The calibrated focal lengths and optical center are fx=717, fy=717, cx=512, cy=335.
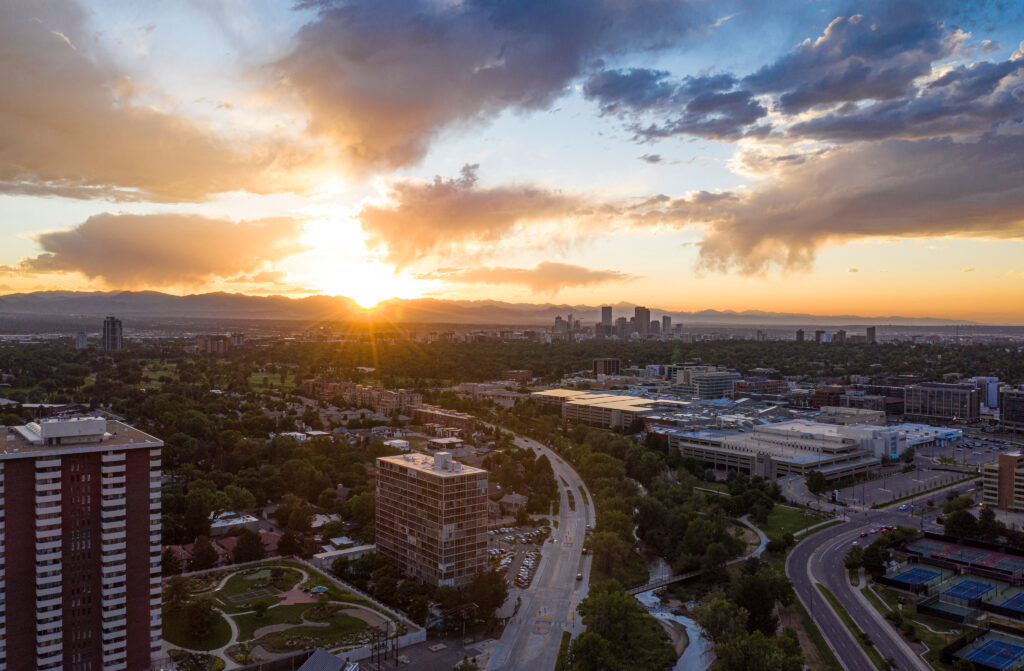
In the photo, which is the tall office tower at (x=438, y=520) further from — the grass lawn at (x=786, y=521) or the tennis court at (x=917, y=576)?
the tennis court at (x=917, y=576)

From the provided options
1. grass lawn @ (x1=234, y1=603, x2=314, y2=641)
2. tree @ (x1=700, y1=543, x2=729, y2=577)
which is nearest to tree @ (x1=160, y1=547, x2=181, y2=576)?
grass lawn @ (x1=234, y1=603, x2=314, y2=641)

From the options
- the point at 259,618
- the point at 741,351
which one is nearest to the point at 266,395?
the point at 259,618

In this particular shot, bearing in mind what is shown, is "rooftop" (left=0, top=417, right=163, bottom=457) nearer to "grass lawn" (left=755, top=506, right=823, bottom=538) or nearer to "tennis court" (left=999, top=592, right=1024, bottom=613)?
"grass lawn" (left=755, top=506, right=823, bottom=538)

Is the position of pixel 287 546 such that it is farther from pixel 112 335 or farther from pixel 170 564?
pixel 112 335

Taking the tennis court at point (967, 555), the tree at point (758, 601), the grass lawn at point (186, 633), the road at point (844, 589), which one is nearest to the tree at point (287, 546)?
the grass lawn at point (186, 633)

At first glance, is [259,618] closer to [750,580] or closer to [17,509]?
[17,509]

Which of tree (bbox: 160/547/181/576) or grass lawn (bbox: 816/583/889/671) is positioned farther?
tree (bbox: 160/547/181/576)
